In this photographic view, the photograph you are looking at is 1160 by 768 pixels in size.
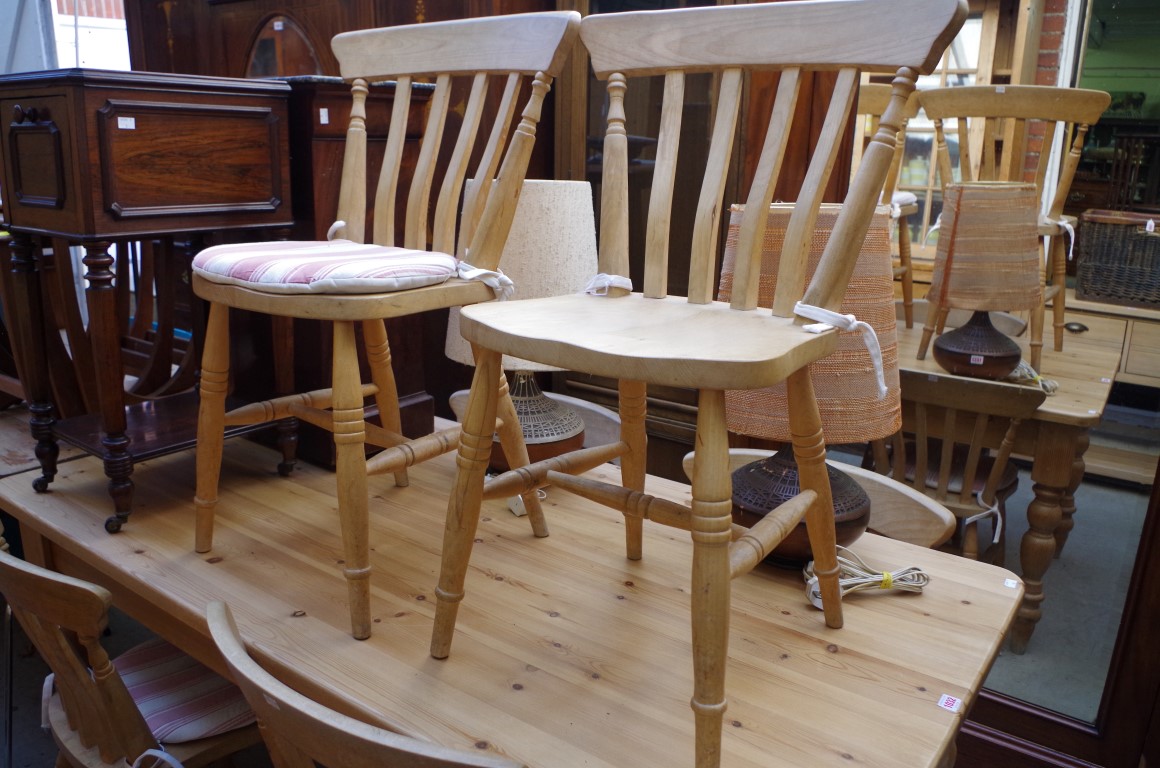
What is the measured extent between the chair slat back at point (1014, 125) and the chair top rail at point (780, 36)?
2.14ft

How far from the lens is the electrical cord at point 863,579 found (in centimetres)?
138

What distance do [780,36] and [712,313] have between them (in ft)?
1.24

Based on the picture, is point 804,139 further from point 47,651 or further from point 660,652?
point 47,651

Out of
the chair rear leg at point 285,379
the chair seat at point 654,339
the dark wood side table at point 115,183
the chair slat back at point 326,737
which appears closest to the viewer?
the chair slat back at point 326,737

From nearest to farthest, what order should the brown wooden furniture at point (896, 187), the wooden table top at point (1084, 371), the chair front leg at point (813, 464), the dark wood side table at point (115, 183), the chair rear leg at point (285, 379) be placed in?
the chair front leg at point (813, 464)
the dark wood side table at point (115, 183)
the wooden table top at point (1084, 371)
the chair rear leg at point (285, 379)
the brown wooden furniture at point (896, 187)

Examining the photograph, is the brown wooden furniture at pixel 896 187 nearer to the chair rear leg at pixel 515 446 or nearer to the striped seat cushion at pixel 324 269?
the chair rear leg at pixel 515 446

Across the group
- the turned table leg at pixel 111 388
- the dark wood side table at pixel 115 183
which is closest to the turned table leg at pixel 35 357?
the dark wood side table at pixel 115 183

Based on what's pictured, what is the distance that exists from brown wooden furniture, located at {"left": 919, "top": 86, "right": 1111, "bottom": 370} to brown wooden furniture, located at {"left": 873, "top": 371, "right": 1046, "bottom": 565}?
0.12 meters

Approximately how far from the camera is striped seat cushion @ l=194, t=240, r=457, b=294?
120 centimetres

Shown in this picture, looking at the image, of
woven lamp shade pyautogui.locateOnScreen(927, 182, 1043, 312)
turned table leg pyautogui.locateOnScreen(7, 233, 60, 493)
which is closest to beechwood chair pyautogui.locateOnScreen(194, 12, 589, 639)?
turned table leg pyautogui.locateOnScreen(7, 233, 60, 493)

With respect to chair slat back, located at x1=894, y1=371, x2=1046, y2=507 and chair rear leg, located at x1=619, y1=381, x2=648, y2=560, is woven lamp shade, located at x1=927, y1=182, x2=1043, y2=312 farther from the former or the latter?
chair rear leg, located at x1=619, y1=381, x2=648, y2=560

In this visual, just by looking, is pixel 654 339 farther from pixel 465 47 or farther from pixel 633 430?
pixel 465 47

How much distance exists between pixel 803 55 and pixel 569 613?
865 millimetres

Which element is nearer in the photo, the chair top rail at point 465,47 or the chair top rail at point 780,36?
the chair top rail at point 780,36
